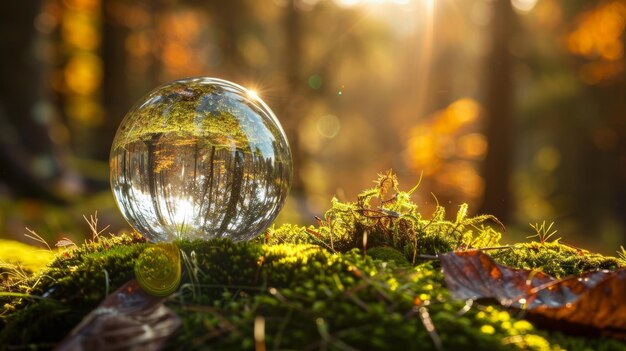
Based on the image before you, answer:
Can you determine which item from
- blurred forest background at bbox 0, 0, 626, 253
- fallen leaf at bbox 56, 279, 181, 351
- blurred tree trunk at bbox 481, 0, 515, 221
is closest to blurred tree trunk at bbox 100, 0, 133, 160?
blurred forest background at bbox 0, 0, 626, 253

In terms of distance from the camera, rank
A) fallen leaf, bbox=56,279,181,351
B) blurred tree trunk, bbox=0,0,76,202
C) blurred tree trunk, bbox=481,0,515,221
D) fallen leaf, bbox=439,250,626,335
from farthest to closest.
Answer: blurred tree trunk, bbox=481,0,515,221 → blurred tree trunk, bbox=0,0,76,202 → fallen leaf, bbox=439,250,626,335 → fallen leaf, bbox=56,279,181,351

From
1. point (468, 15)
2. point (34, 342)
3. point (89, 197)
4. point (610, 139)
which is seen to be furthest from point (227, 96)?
point (610, 139)

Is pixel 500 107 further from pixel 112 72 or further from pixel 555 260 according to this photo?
pixel 555 260

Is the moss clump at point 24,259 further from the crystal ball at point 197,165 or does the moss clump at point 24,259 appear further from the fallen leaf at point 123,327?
the fallen leaf at point 123,327

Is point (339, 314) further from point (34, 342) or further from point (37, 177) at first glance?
point (37, 177)

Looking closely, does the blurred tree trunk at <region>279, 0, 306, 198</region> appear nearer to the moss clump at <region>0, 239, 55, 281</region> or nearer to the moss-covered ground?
the moss clump at <region>0, 239, 55, 281</region>

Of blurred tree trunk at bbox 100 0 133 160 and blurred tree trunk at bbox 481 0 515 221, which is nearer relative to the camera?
blurred tree trunk at bbox 481 0 515 221
